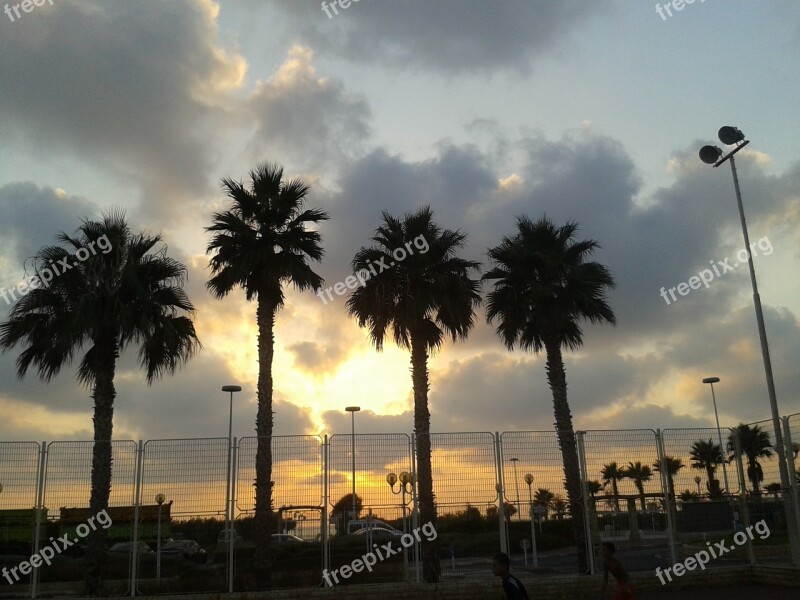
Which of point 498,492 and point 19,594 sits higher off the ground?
point 498,492

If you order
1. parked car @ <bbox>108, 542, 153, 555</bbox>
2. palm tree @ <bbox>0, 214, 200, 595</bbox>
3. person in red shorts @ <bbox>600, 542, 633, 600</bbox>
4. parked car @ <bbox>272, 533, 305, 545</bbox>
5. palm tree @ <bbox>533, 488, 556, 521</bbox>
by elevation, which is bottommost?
person in red shorts @ <bbox>600, 542, 633, 600</bbox>

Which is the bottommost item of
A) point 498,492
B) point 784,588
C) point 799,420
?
point 784,588

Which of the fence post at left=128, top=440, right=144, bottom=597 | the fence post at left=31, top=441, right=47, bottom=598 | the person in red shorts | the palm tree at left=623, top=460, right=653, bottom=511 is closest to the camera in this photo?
the person in red shorts

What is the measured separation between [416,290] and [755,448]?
10.6 m

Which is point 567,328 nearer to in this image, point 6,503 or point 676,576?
point 676,576

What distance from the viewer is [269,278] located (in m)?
20.8

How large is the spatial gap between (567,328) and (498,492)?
9.96 metres

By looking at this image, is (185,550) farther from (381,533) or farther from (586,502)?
(586,502)

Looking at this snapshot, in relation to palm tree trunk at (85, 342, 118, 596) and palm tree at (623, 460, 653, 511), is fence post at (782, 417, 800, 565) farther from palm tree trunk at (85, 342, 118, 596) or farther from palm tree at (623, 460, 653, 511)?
palm tree trunk at (85, 342, 118, 596)

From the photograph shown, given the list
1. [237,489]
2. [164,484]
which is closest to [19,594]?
[164,484]

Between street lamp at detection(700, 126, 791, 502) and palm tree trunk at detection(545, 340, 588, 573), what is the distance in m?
4.92

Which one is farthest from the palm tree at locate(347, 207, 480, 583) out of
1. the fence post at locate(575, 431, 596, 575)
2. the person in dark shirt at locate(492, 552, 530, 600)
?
the person in dark shirt at locate(492, 552, 530, 600)

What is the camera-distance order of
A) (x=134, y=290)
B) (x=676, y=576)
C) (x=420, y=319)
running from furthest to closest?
(x=420, y=319) → (x=134, y=290) → (x=676, y=576)

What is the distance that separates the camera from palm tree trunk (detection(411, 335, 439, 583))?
17.4 m
